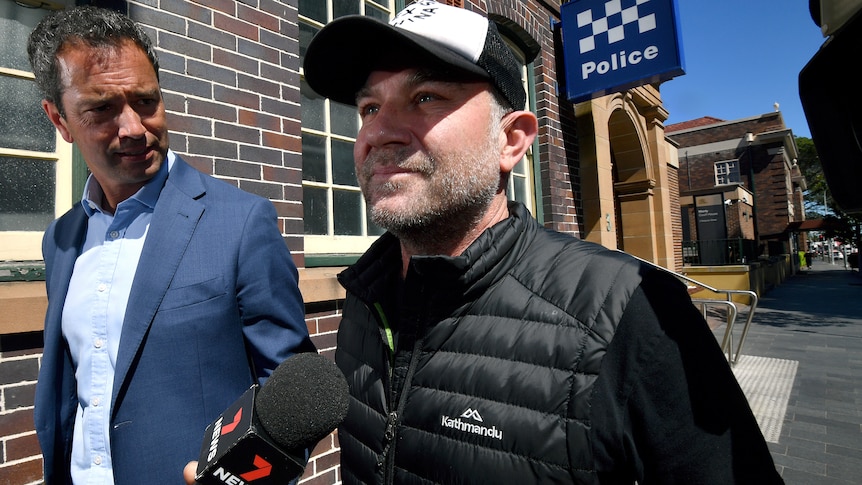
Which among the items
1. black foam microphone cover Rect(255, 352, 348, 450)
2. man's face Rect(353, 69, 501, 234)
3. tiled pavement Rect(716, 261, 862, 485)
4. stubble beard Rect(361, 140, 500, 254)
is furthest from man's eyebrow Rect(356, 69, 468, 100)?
tiled pavement Rect(716, 261, 862, 485)

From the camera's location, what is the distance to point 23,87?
7.38ft

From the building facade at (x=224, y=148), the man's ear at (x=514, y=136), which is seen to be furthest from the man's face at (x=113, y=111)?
the man's ear at (x=514, y=136)

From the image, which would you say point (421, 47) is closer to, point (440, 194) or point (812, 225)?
point (440, 194)

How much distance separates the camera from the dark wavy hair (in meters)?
1.55

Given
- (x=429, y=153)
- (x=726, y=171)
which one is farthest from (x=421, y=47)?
(x=726, y=171)

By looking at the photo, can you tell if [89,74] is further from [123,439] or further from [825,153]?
[825,153]

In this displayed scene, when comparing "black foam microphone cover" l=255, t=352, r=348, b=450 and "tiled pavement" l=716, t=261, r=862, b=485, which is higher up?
"black foam microphone cover" l=255, t=352, r=348, b=450

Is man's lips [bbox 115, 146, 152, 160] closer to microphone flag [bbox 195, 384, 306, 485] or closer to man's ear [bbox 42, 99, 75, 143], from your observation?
man's ear [bbox 42, 99, 75, 143]

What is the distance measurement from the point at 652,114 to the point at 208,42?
8546 mm

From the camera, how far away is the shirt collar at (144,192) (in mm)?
1635

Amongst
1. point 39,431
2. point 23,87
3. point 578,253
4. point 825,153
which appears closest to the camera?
point 825,153

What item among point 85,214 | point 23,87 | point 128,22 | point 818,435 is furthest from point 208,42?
point 818,435

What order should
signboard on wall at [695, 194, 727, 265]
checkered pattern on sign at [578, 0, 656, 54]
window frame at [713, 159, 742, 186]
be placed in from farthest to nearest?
window frame at [713, 159, 742, 186], signboard on wall at [695, 194, 727, 265], checkered pattern on sign at [578, 0, 656, 54]

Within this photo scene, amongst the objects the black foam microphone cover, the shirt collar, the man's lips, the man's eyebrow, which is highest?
the man's eyebrow
